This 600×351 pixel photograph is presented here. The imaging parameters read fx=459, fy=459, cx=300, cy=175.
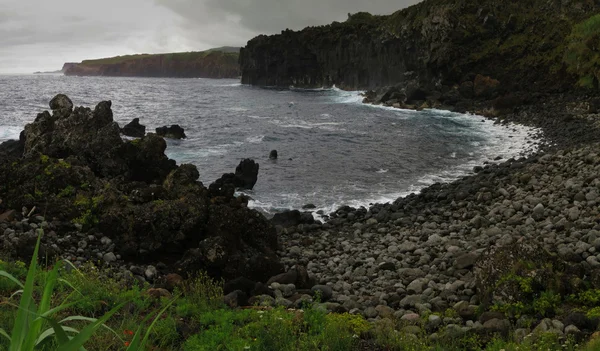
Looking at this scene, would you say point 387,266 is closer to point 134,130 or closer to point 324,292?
point 324,292

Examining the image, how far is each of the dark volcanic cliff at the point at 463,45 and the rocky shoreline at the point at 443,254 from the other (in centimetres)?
3996

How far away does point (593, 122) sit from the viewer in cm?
3155

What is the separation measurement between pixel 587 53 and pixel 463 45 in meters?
24.6

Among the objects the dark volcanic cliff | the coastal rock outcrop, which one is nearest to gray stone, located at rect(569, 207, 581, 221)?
the coastal rock outcrop

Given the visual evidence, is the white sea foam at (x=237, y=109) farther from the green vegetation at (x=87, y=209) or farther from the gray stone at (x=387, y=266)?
the gray stone at (x=387, y=266)

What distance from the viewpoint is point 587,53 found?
43938 mm

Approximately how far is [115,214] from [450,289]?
30.1 ft

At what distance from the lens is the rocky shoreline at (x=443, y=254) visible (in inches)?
314

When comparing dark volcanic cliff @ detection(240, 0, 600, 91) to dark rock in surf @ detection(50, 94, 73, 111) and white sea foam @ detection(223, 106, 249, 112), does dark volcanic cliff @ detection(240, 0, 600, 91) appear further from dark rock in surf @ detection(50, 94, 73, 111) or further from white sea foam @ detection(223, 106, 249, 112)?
dark rock in surf @ detection(50, 94, 73, 111)

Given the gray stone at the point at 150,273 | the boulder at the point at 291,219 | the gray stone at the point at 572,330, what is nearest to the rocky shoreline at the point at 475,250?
the gray stone at the point at 572,330

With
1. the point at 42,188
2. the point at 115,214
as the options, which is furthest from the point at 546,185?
the point at 42,188

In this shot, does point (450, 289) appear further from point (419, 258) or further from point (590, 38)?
point (590, 38)

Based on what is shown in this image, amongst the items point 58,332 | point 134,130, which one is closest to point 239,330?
point 58,332

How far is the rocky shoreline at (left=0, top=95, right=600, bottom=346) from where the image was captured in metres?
7.99
